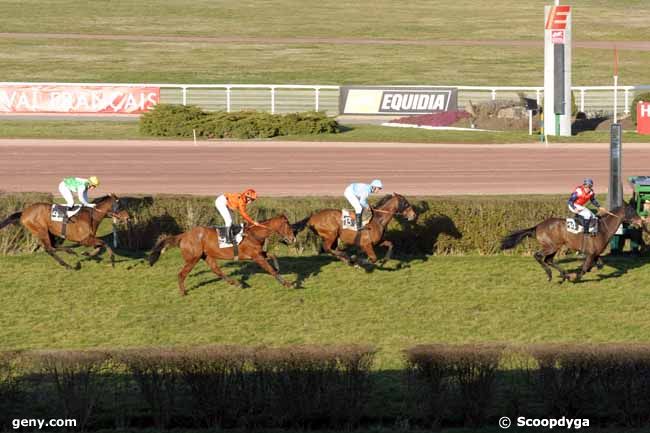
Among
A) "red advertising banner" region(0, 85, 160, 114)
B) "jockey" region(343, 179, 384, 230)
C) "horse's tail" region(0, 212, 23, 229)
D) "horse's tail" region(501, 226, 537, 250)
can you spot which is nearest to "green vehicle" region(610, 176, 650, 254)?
"horse's tail" region(501, 226, 537, 250)

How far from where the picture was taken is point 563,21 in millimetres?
31625

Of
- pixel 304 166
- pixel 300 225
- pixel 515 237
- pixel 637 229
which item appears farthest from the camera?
pixel 304 166

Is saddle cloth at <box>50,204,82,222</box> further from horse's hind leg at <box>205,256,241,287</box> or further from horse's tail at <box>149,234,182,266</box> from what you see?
horse's hind leg at <box>205,256,241,287</box>

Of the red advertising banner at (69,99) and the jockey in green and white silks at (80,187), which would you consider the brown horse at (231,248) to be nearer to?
the jockey in green and white silks at (80,187)

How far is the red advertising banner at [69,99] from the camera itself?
38.6 meters

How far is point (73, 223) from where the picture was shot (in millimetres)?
16781

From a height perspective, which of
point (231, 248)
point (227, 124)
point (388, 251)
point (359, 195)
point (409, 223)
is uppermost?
point (227, 124)

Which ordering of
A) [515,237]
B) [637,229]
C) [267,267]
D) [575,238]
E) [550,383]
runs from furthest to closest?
[637,229], [515,237], [575,238], [267,267], [550,383]

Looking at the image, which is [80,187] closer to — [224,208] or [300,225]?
[224,208]

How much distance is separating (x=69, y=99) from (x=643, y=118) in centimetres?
1782

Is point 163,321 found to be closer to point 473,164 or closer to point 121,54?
point 473,164

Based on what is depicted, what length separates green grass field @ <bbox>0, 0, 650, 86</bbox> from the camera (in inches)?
2057

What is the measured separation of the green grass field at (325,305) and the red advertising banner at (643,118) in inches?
631

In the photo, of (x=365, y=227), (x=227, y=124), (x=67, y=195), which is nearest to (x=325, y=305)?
(x=365, y=227)
